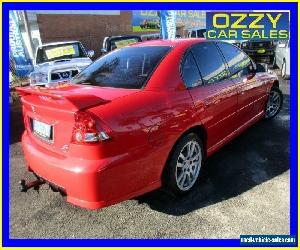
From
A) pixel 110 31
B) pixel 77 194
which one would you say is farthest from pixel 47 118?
pixel 110 31

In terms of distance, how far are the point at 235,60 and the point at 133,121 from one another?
2.46 m

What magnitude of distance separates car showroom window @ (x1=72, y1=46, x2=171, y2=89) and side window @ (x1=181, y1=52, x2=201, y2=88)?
25 cm

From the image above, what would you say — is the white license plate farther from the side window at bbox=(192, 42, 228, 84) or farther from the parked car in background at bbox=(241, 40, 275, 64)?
the parked car in background at bbox=(241, 40, 275, 64)

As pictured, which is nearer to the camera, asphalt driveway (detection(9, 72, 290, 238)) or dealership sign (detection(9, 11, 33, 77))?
asphalt driveway (detection(9, 72, 290, 238))

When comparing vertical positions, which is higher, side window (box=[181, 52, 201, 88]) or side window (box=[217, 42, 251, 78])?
side window (box=[217, 42, 251, 78])

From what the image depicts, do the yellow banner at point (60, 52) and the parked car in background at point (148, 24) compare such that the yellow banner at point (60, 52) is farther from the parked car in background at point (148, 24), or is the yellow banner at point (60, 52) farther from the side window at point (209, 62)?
the parked car in background at point (148, 24)

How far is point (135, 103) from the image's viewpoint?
2793mm

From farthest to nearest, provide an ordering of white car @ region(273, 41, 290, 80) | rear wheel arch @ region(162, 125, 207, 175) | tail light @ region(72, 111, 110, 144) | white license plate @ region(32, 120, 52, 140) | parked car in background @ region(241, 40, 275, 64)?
parked car in background @ region(241, 40, 275, 64), white car @ region(273, 41, 290, 80), rear wheel arch @ region(162, 125, 207, 175), white license plate @ region(32, 120, 52, 140), tail light @ region(72, 111, 110, 144)

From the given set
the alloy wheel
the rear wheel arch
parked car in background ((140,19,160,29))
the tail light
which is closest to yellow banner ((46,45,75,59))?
the rear wheel arch

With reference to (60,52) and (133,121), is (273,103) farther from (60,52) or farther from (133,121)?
(60,52)

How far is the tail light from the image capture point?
253cm

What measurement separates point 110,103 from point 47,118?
2.11 ft

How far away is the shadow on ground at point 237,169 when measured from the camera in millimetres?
3359

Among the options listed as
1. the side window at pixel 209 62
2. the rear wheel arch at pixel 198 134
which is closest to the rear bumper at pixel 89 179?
the rear wheel arch at pixel 198 134
